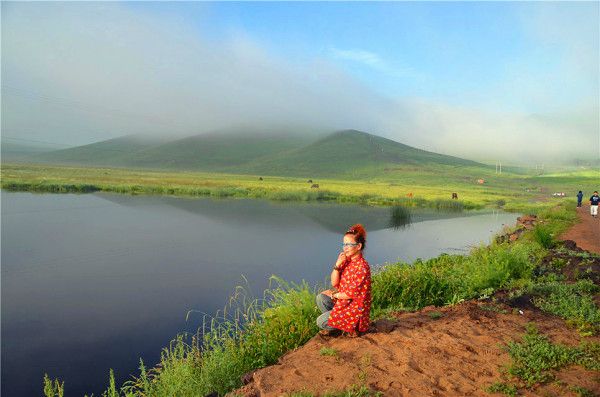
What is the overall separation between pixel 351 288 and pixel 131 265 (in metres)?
13.7

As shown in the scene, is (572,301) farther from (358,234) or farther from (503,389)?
(358,234)

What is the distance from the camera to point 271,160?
161500 millimetres

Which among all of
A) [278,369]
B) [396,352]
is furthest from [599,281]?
[278,369]

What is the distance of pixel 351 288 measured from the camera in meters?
6.15

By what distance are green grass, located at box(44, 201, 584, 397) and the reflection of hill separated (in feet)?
60.6

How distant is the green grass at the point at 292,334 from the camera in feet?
20.2

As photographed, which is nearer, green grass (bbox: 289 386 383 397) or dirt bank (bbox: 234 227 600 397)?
green grass (bbox: 289 386 383 397)

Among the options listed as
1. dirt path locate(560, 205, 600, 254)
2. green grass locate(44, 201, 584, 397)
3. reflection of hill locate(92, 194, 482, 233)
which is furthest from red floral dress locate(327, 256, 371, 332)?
reflection of hill locate(92, 194, 482, 233)

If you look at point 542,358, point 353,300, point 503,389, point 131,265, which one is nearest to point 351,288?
point 353,300

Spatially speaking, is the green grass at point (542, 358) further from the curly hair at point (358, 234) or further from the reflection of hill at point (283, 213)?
the reflection of hill at point (283, 213)

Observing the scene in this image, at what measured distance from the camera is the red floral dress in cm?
614

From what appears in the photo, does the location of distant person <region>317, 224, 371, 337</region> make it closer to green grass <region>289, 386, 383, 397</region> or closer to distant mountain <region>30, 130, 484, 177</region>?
green grass <region>289, 386, 383, 397</region>

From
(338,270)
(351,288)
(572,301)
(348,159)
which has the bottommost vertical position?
(572,301)

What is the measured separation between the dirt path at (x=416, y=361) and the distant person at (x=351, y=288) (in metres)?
0.26
